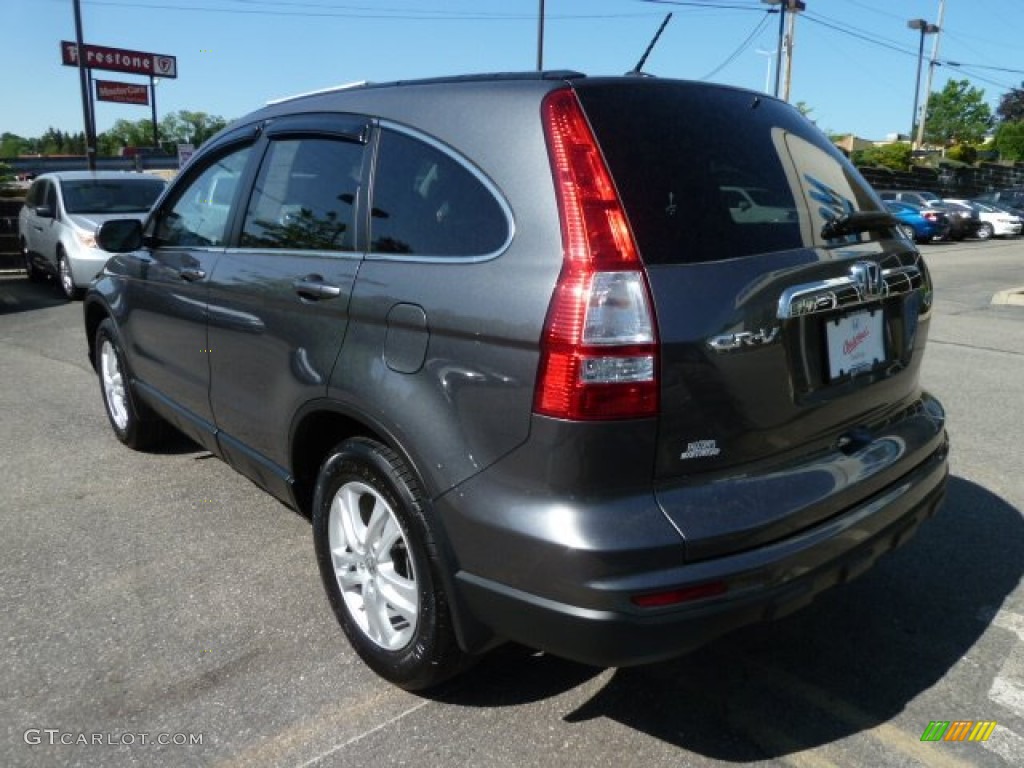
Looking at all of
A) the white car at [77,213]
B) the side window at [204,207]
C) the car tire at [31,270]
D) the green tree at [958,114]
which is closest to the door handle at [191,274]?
the side window at [204,207]

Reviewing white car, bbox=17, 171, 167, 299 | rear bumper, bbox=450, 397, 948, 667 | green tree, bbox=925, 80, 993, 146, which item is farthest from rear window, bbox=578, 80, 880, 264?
green tree, bbox=925, 80, 993, 146

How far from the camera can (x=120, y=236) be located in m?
4.22

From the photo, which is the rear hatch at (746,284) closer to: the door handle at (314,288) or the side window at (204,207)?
the door handle at (314,288)

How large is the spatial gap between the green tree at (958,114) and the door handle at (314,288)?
10331 cm

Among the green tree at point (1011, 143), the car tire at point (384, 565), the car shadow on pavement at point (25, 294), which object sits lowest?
the car shadow on pavement at point (25, 294)

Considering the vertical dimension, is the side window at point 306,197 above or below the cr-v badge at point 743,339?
above

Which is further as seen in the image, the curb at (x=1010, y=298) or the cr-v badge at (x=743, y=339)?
the curb at (x=1010, y=298)

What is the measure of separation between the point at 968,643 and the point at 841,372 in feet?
3.95

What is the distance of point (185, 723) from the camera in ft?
8.25

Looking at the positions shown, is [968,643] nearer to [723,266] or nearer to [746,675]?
[746,675]

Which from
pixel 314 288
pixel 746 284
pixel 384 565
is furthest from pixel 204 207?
pixel 746 284

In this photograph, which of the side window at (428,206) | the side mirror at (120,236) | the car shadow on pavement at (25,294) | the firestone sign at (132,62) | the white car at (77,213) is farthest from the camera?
the firestone sign at (132,62)

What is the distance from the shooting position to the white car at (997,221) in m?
28.8

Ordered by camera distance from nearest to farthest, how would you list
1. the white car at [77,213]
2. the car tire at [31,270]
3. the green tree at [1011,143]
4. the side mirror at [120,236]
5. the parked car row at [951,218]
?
the side mirror at [120,236] → the white car at [77,213] → the car tire at [31,270] → the parked car row at [951,218] → the green tree at [1011,143]
